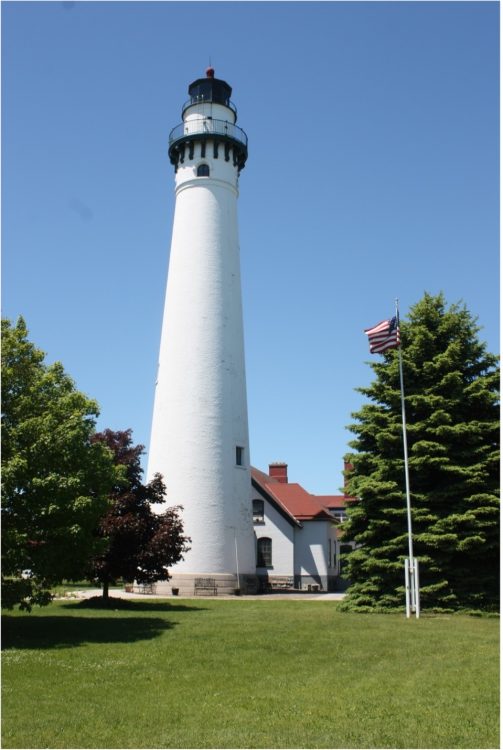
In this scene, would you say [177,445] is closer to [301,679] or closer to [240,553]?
[240,553]

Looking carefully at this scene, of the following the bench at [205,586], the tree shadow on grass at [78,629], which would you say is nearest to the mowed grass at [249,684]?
the tree shadow on grass at [78,629]

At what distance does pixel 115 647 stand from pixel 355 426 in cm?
1274

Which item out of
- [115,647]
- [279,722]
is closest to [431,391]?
[115,647]

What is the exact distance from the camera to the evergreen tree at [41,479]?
15.0 meters

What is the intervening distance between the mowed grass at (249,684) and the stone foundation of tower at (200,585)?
38.2ft

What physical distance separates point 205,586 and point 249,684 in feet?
65.8

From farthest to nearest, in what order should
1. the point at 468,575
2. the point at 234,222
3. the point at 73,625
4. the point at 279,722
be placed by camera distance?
the point at 234,222, the point at 468,575, the point at 73,625, the point at 279,722

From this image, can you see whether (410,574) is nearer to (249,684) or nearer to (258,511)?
(249,684)

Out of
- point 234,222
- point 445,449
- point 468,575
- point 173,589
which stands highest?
point 234,222

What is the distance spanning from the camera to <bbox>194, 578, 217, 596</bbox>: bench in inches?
1185

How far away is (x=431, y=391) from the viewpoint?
24.0 metres

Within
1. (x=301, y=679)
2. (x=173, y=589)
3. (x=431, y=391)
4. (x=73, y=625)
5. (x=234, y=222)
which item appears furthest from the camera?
(x=234, y=222)

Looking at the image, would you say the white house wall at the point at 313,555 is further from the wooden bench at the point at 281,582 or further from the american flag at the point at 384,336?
the american flag at the point at 384,336

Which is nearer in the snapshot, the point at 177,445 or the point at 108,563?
the point at 108,563
